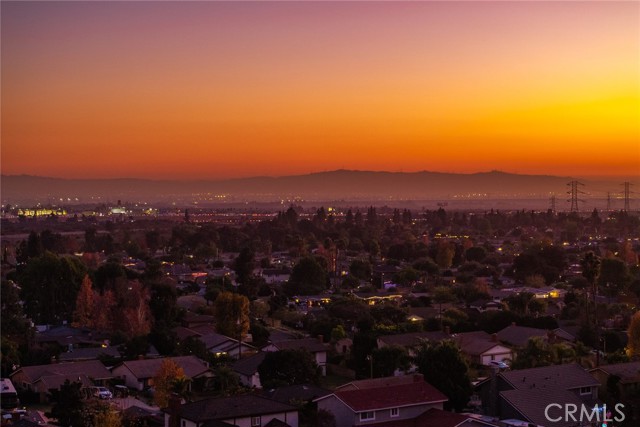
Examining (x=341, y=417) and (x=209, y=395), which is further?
(x=209, y=395)

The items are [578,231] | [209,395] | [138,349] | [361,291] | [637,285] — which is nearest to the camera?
[209,395]

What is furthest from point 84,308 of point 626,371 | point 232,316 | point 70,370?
point 626,371

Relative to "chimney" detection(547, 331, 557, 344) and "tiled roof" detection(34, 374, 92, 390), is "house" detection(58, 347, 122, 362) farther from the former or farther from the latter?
"chimney" detection(547, 331, 557, 344)

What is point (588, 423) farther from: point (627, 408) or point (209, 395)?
point (209, 395)

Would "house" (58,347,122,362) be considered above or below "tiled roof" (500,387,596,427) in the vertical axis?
below

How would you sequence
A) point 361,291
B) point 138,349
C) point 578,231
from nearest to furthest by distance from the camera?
point 138,349 < point 361,291 < point 578,231

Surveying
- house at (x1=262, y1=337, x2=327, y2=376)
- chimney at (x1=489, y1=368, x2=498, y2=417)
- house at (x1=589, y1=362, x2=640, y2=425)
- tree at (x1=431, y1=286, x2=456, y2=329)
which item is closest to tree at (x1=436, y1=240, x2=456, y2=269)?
tree at (x1=431, y1=286, x2=456, y2=329)

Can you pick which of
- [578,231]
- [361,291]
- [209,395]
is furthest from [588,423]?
[578,231]
